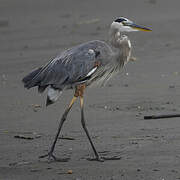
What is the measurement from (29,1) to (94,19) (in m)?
2.86

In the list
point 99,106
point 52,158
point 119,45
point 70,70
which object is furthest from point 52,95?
point 99,106

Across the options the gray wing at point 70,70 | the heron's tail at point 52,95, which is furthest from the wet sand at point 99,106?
the gray wing at point 70,70

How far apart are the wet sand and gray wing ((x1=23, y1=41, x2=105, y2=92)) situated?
0.70m

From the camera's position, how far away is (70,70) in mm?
6715

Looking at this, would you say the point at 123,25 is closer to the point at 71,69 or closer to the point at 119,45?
the point at 119,45

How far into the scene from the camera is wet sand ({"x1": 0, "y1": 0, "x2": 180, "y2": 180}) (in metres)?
6.06

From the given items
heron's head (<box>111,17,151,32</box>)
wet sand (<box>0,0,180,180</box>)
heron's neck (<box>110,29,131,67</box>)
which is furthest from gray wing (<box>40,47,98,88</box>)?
wet sand (<box>0,0,180,180</box>)

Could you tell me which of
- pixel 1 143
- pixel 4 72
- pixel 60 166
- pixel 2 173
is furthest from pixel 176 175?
pixel 4 72

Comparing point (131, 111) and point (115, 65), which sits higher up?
point (115, 65)

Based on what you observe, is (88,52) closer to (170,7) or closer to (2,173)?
(2,173)

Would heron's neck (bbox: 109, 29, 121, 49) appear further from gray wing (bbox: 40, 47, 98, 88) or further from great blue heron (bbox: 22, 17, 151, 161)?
gray wing (bbox: 40, 47, 98, 88)

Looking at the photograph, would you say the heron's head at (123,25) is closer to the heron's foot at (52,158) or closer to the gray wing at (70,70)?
the gray wing at (70,70)

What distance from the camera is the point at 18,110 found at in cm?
828

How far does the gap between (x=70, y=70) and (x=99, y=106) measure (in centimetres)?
161
